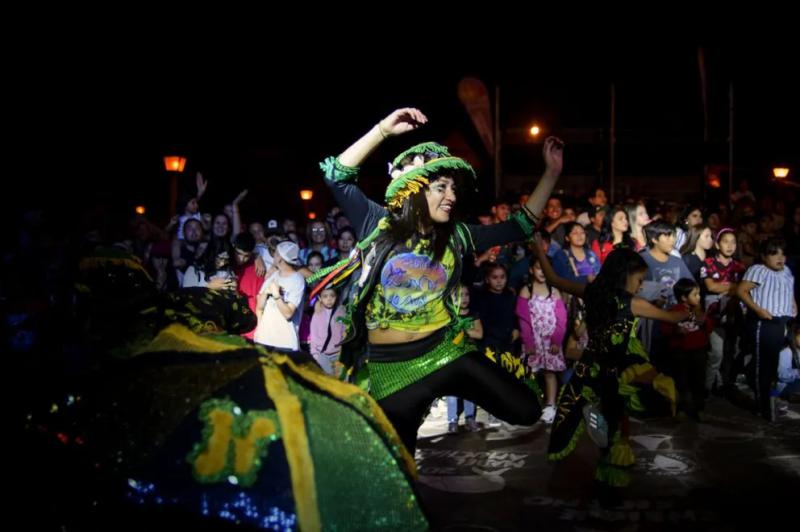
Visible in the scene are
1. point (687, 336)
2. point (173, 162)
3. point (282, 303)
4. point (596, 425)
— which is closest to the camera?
point (596, 425)

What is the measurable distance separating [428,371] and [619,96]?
18.0 m

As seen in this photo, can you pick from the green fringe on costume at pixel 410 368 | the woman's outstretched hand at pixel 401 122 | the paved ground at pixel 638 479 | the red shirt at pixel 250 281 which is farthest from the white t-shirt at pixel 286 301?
the woman's outstretched hand at pixel 401 122

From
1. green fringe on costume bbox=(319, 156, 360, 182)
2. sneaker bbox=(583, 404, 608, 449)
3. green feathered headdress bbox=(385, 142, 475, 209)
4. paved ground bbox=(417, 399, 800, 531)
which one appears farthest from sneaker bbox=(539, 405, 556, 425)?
green fringe on costume bbox=(319, 156, 360, 182)

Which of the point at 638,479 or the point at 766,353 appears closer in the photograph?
the point at 638,479

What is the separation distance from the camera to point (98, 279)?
2.15m

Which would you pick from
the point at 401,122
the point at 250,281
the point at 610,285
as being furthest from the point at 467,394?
the point at 250,281

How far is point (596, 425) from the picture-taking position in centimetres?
525

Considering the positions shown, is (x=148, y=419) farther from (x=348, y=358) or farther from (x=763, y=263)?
(x=763, y=263)

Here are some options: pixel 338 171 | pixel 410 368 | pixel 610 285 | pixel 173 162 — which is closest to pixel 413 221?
pixel 338 171

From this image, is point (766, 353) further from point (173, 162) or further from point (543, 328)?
point (173, 162)

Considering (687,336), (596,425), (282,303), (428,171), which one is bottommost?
(596,425)

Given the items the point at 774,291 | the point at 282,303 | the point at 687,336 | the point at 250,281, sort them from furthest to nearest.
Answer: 1. the point at 250,281
2. the point at 774,291
3. the point at 687,336
4. the point at 282,303

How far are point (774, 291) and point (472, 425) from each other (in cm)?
354

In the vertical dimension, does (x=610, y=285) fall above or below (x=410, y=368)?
above
